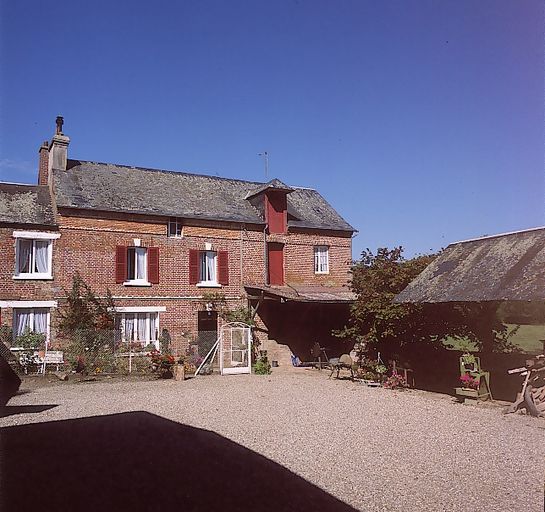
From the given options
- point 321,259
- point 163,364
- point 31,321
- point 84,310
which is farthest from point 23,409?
point 321,259

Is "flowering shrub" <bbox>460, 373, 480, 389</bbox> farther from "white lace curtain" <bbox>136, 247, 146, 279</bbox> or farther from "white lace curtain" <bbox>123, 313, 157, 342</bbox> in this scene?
"white lace curtain" <bbox>136, 247, 146, 279</bbox>

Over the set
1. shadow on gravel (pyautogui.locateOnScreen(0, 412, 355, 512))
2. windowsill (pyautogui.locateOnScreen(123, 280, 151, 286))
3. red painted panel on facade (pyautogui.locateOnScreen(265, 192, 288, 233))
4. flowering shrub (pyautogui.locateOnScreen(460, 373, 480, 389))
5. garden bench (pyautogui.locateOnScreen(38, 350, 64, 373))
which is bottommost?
shadow on gravel (pyautogui.locateOnScreen(0, 412, 355, 512))

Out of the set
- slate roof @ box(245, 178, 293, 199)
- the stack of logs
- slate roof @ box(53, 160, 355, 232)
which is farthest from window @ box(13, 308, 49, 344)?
the stack of logs

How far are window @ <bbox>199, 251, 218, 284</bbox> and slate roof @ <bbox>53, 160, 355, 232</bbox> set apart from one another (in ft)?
5.16

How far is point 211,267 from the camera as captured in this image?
22.0 metres

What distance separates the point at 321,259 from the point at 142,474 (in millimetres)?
18731

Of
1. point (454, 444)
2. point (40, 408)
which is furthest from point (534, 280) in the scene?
point (40, 408)

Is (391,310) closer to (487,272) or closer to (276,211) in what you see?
(487,272)

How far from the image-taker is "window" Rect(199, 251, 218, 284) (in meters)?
21.7

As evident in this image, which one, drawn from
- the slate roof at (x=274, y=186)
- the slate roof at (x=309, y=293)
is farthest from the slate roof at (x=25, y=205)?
the slate roof at (x=274, y=186)

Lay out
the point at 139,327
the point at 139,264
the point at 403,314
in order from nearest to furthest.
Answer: the point at 403,314, the point at 139,327, the point at 139,264

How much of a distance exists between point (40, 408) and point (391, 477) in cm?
857

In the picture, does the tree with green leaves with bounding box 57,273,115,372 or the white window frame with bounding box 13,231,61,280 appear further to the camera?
the white window frame with bounding box 13,231,61,280

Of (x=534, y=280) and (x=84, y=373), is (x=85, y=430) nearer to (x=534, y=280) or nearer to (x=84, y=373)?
(x=84, y=373)
